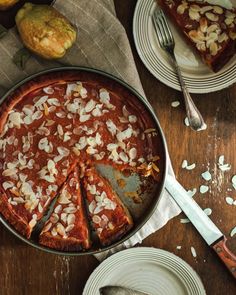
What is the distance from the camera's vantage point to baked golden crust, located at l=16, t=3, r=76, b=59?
1632 mm

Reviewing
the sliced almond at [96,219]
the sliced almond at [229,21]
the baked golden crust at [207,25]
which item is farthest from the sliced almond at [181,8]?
the sliced almond at [96,219]

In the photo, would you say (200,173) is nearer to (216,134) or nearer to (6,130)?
(216,134)

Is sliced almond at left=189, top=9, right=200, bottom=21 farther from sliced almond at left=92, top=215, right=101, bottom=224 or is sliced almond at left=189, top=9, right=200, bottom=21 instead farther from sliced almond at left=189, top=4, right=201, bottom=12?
sliced almond at left=92, top=215, right=101, bottom=224

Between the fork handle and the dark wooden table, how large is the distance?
46mm

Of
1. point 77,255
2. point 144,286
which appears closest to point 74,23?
point 77,255

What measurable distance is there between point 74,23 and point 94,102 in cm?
23

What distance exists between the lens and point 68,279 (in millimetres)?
1812

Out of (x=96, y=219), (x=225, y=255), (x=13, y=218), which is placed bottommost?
(x=225, y=255)

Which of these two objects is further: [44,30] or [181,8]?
[181,8]

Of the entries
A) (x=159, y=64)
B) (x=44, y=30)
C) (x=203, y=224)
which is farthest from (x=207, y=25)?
(x=203, y=224)

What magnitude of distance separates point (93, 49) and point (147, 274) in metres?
0.66

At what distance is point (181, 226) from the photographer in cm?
180

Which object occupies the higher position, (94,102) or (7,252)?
(94,102)

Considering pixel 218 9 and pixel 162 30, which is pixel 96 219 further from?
pixel 218 9
